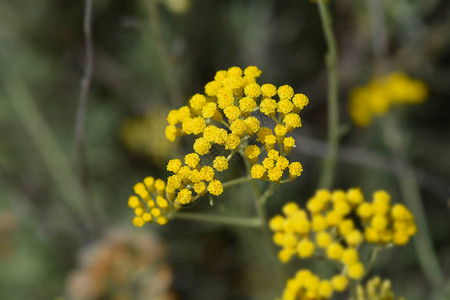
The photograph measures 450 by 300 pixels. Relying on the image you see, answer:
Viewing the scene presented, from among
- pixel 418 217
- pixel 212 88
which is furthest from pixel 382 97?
pixel 212 88

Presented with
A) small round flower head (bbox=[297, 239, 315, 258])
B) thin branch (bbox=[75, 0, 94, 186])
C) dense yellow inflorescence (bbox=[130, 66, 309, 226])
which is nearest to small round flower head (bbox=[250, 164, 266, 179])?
dense yellow inflorescence (bbox=[130, 66, 309, 226])

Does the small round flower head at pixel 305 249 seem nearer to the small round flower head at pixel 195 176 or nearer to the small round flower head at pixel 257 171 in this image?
the small round flower head at pixel 257 171

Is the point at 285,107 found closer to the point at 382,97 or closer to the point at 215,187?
the point at 215,187

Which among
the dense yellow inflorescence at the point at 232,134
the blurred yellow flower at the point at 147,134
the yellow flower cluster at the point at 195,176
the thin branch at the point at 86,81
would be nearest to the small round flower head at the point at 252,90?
the dense yellow inflorescence at the point at 232,134

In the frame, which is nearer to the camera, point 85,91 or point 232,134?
point 232,134

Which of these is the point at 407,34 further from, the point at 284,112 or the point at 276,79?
the point at 284,112

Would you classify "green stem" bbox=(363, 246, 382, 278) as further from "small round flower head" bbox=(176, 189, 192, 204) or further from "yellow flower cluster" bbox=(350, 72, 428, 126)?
"yellow flower cluster" bbox=(350, 72, 428, 126)
